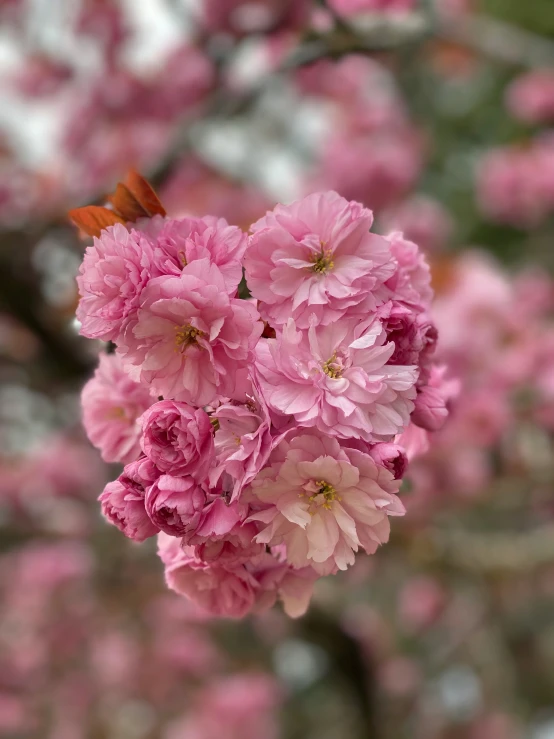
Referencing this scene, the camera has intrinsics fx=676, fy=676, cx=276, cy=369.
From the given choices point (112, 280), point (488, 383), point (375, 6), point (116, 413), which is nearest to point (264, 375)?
point (112, 280)

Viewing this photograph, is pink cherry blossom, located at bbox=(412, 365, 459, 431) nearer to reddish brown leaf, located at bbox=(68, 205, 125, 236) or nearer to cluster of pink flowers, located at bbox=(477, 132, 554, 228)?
reddish brown leaf, located at bbox=(68, 205, 125, 236)

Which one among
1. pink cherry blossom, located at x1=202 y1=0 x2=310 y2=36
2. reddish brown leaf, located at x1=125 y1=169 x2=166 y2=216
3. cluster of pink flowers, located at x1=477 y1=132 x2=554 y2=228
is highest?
reddish brown leaf, located at x1=125 y1=169 x2=166 y2=216

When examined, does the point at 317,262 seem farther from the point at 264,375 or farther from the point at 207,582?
the point at 207,582

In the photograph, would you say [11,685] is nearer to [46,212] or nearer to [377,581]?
[377,581]

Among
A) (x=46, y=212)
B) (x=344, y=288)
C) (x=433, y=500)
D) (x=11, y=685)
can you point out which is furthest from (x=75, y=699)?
(x=344, y=288)

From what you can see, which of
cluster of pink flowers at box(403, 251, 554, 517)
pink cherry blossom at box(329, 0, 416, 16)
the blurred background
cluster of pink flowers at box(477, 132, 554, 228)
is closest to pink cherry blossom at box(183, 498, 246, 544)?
the blurred background

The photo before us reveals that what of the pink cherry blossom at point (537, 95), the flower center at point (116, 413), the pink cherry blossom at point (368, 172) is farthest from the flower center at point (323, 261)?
the pink cherry blossom at point (537, 95)
